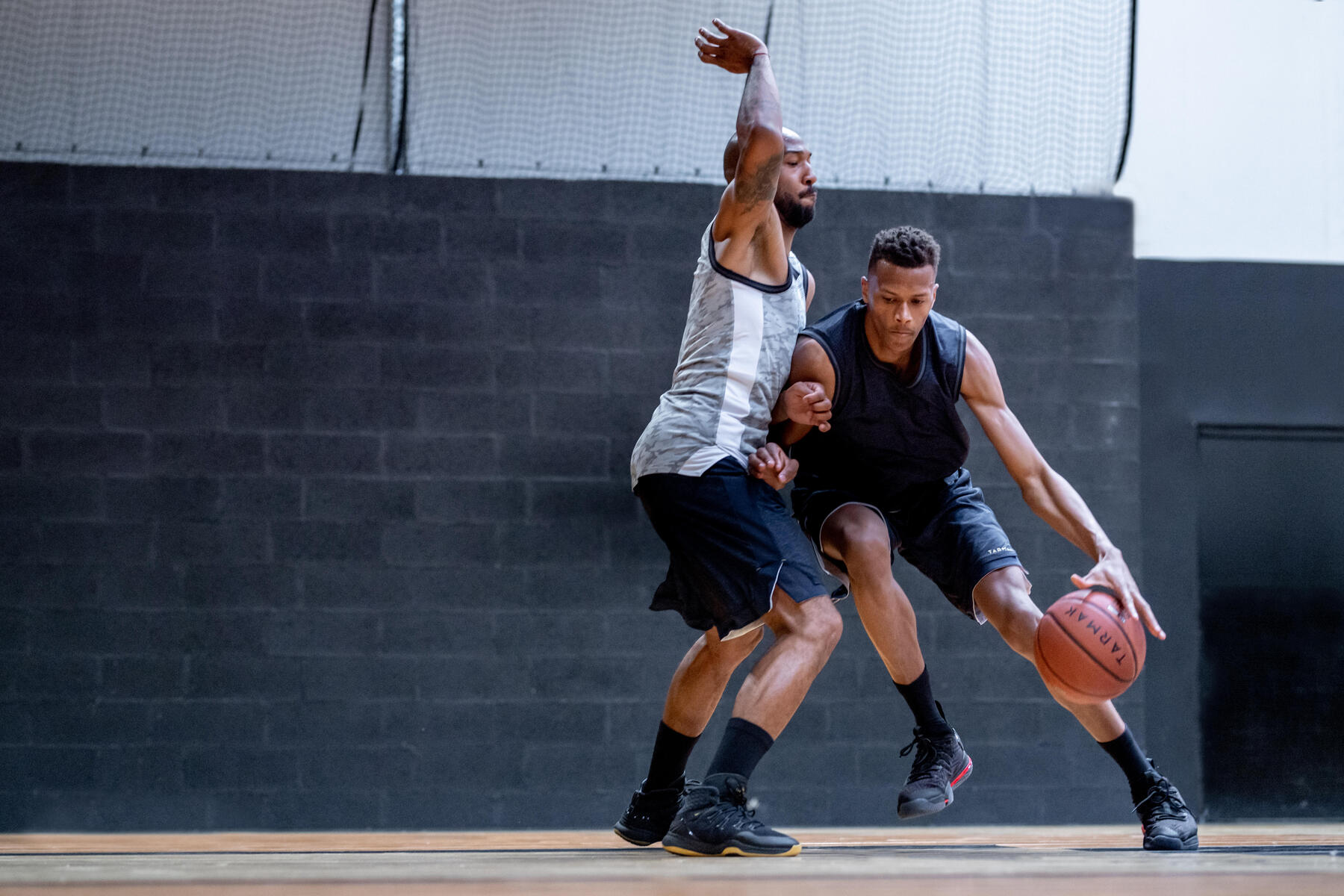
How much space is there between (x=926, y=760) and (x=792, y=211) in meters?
1.32

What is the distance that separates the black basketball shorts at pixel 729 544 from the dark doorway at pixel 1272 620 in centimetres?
281

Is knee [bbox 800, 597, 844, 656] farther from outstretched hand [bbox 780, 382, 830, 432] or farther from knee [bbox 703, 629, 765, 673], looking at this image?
outstretched hand [bbox 780, 382, 830, 432]

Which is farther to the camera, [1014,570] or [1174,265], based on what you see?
[1174,265]

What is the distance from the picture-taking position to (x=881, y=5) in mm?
4500

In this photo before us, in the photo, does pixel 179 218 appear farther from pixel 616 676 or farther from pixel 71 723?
pixel 616 676

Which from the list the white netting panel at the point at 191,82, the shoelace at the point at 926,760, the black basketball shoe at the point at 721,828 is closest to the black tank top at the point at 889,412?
the shoelace at the point at 926,760

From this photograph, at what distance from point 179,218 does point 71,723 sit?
1.91 meters

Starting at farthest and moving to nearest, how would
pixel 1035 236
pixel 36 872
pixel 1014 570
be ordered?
pixel 1035 236, pixel 1014 570, pixel 36 872

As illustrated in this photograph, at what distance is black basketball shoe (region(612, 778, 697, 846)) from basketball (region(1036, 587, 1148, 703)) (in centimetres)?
88

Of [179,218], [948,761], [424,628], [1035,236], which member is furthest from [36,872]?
[1035,236]

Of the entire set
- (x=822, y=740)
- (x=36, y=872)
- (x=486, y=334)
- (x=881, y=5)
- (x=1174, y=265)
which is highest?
(x=881, y=5)

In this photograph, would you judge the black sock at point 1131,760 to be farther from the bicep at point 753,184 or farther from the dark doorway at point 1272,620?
the dark doorway at point 1272,620

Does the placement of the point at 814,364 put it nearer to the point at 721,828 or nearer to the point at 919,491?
the point at 919,491

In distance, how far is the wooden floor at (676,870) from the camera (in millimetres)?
1534
